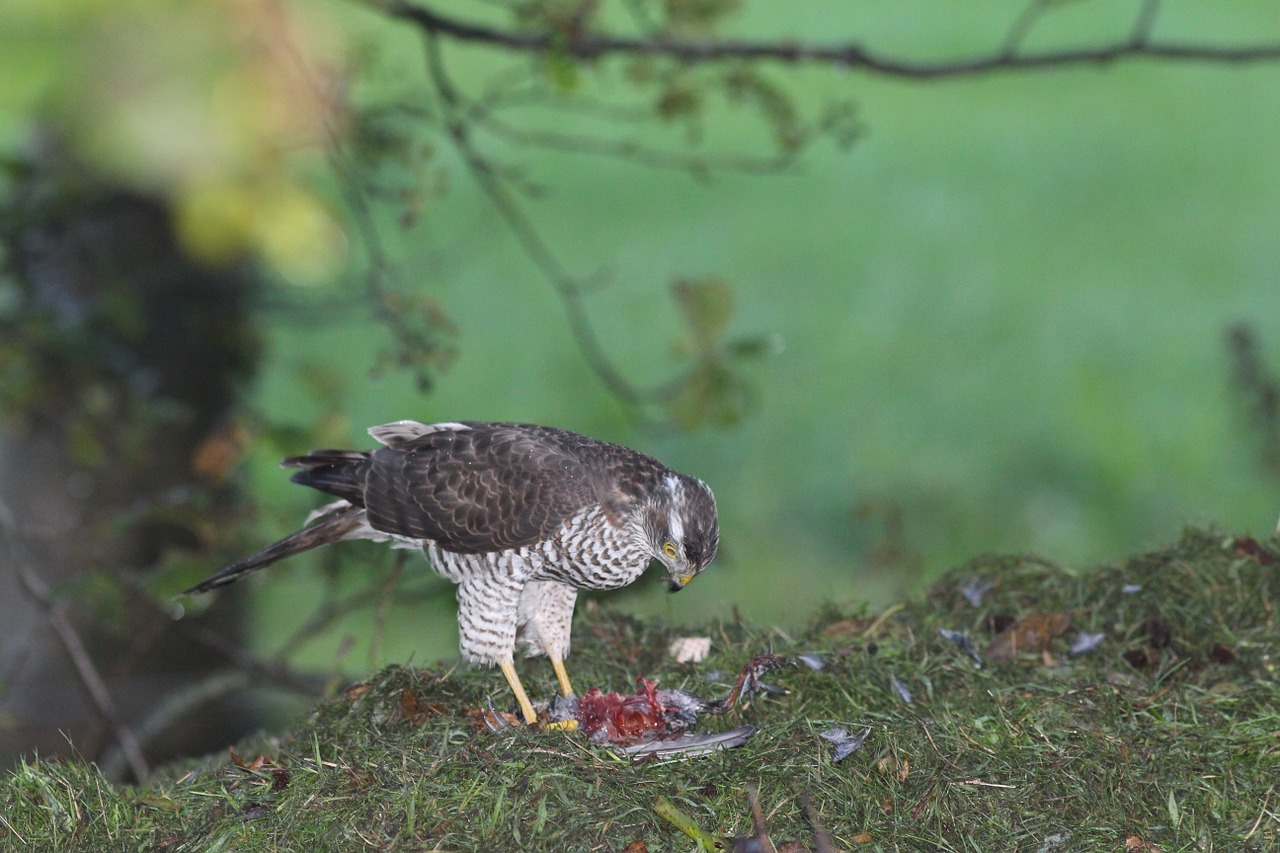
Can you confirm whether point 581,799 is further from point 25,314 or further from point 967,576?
point 25,314

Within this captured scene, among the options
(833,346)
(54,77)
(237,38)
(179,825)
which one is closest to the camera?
(179,825)

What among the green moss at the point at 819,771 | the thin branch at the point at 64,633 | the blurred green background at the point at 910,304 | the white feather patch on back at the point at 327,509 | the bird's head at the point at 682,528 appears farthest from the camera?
the blurred green background at the point at 910,304

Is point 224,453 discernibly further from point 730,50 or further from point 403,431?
point 730,50

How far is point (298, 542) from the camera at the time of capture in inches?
131

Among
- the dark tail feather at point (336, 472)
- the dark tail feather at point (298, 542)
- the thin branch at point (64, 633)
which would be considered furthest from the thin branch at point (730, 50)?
the thin branch at point (64, 633)

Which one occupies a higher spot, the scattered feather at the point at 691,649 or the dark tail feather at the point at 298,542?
the dark tail feather at the point at 298,542

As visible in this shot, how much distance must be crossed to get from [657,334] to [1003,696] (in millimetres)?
6058

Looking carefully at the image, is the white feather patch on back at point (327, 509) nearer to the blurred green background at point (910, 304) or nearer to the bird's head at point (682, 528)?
the bird's head at point (682, 528)

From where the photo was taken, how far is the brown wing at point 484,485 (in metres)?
3.03

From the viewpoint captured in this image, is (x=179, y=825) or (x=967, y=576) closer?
(x=179, y=825)

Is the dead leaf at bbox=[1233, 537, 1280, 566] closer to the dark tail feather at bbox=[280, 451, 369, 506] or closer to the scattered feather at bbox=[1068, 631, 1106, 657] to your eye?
the scattered feather at bbox=[1068, 631, 1106, 657]

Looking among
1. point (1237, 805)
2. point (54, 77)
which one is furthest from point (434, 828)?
point (54, 77)

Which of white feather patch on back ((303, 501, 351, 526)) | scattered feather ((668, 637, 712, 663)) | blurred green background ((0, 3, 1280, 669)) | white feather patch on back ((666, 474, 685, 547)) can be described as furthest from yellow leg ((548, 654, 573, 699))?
blurred green background ((0, 3, 1280, 669))

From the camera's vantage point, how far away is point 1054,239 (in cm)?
889
